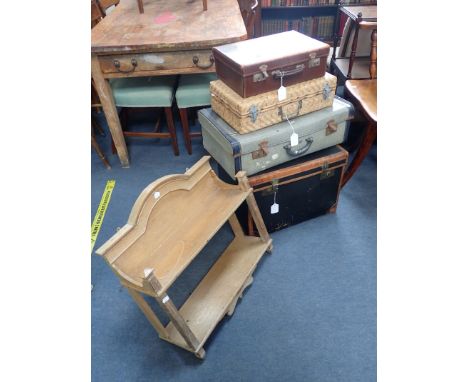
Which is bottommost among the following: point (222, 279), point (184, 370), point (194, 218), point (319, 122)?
point (184, 370)

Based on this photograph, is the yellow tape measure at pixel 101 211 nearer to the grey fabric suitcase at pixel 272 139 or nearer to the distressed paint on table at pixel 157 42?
the distressed paint on table at pixel 157 42

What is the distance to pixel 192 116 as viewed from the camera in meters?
2.64

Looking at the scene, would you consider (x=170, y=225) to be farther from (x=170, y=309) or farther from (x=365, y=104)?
(x=365, y=104)

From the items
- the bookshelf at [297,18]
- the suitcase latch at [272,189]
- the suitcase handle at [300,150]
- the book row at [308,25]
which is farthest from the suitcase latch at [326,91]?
the book row at [308,25]

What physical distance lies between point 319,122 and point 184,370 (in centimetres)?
118

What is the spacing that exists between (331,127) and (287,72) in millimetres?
343

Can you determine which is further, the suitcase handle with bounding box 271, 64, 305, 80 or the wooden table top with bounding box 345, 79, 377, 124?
the wooden table top with bounding box 345, 79, 377, 124

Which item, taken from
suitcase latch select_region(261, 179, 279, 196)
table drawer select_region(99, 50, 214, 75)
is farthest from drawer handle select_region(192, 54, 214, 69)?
suitcase latch select_region(261, 179, 279, 196)

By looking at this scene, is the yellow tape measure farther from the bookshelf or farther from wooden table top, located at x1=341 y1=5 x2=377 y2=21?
the bookshelf

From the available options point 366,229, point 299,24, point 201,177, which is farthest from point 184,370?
point 299,24

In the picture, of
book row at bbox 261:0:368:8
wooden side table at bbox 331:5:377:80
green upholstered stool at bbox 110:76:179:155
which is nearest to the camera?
wooden side table at bbox 331:5:377:80

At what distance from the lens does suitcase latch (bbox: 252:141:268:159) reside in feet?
4.46

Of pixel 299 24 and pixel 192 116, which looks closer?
pixel 192 116

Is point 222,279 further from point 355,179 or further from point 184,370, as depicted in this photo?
point 355,179
